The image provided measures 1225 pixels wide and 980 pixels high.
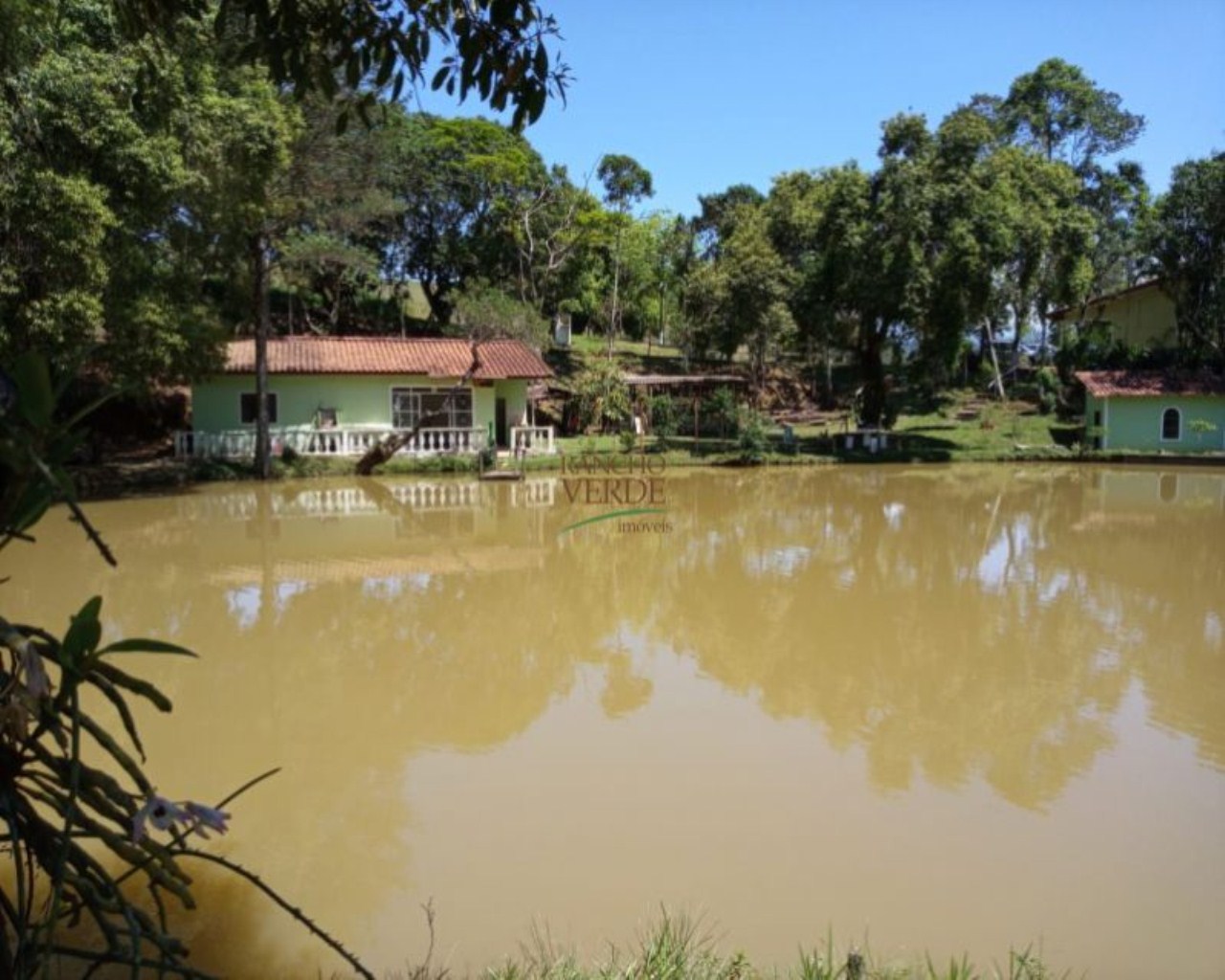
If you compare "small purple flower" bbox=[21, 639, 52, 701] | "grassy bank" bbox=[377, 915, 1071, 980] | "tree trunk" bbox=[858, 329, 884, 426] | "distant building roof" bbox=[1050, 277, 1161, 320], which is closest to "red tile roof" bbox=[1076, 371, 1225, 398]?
"distant building roof" bbox=[1050, 277, 1161, 320]

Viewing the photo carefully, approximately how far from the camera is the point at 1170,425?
2530 cm

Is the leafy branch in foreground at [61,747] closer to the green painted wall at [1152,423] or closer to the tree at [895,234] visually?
the tree at [895,234]

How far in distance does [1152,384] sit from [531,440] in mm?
17436

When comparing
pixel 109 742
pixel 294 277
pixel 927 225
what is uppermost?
pixel 927 225

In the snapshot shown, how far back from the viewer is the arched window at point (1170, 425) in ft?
82.7

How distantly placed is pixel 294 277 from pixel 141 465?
5.17 metres

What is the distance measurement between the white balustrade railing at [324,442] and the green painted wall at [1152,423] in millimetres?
17557

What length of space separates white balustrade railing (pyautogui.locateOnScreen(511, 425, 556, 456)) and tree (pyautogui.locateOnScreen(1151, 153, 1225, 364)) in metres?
17.8

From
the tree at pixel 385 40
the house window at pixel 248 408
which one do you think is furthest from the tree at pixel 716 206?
the tree at pixel 385 40

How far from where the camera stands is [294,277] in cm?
1995

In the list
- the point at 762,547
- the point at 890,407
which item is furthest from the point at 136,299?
the point at 890,407

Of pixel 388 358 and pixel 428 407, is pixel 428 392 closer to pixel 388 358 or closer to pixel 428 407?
pixel 428 407

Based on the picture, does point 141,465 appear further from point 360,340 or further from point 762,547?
point 762,547

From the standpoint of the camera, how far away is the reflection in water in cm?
377
